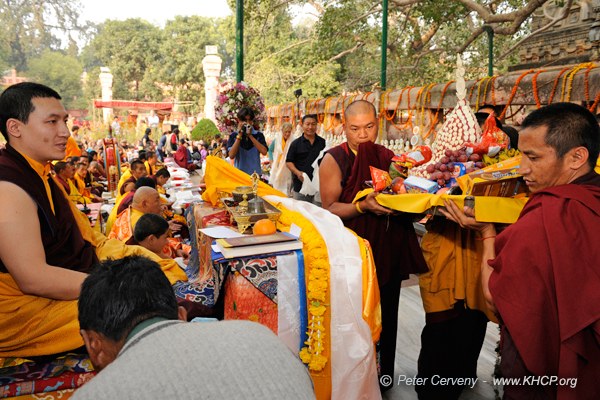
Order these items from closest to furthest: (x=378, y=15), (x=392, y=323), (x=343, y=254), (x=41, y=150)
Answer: (x=41, y=150), (x=343, y=254), (x=392, y=323), (x=378, y=15)

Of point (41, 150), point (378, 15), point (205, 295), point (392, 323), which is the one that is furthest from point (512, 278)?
point (378, 15)

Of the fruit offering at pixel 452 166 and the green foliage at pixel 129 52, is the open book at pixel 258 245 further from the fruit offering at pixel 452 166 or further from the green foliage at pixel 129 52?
the green foliage at pixel 129 52

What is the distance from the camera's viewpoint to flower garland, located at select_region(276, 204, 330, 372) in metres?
2.35

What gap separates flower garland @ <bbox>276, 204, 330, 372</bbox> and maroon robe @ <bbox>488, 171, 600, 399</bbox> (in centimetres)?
92

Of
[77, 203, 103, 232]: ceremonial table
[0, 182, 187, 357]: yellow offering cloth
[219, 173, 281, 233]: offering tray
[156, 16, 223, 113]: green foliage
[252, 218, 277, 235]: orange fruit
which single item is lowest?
[77, 203, 103, 232]: ceremonial table

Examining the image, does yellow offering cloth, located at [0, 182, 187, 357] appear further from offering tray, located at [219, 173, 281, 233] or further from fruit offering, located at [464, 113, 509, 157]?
fruit offering, located at [464, 113, 509, 157]

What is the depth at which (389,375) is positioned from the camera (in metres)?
2.97

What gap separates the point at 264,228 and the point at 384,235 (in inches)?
29.1

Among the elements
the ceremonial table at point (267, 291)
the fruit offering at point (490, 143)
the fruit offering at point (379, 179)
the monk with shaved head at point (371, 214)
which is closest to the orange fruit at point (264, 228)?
the ceremonial table at point (267, 291)

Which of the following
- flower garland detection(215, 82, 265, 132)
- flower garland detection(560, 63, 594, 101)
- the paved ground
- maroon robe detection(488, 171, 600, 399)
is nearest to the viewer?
maroon robe detection(488, 171, 600, 399)

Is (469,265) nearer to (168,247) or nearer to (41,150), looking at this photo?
(41,150)

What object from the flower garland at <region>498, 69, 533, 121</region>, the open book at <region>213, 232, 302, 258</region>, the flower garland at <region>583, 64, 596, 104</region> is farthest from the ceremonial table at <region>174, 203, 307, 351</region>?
the flower garland at <region>498, 69, 533, 121</region>

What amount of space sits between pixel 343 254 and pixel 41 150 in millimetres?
1564

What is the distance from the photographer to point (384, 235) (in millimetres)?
2781
